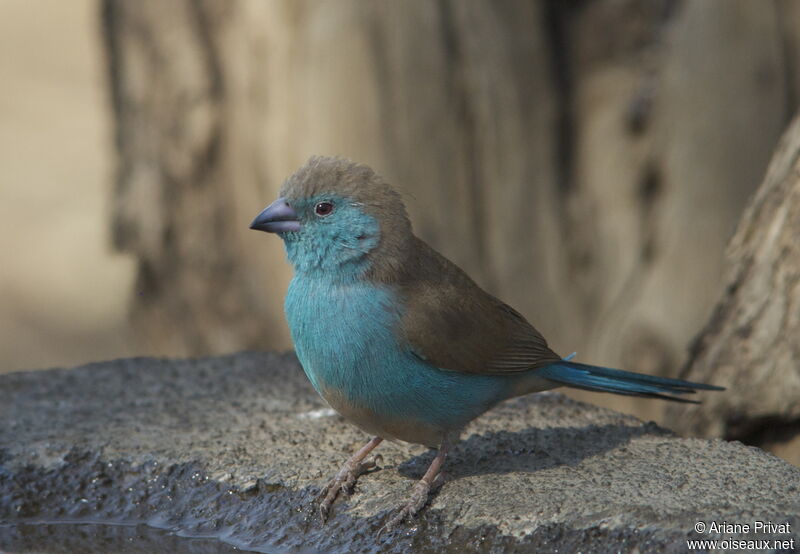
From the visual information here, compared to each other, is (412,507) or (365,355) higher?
(365,355)

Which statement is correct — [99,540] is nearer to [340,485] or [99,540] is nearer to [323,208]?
[340,485]

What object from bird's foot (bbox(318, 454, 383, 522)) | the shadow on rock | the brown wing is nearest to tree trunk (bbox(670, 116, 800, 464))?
the shadow on rock

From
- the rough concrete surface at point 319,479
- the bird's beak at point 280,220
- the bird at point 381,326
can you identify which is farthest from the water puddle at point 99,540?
the bird's beak at point 280,220

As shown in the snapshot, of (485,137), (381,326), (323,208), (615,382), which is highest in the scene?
(485,137)

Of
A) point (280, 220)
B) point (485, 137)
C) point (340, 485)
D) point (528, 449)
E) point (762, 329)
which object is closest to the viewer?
point (340, 485)

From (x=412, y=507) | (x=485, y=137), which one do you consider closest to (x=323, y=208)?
(x=412, y=507)

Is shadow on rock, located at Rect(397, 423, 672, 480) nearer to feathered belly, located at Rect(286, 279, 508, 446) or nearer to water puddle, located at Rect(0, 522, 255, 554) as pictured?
feathered belly, located at Rect(286, 279, 508, 446)

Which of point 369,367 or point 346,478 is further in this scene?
point 346,478
